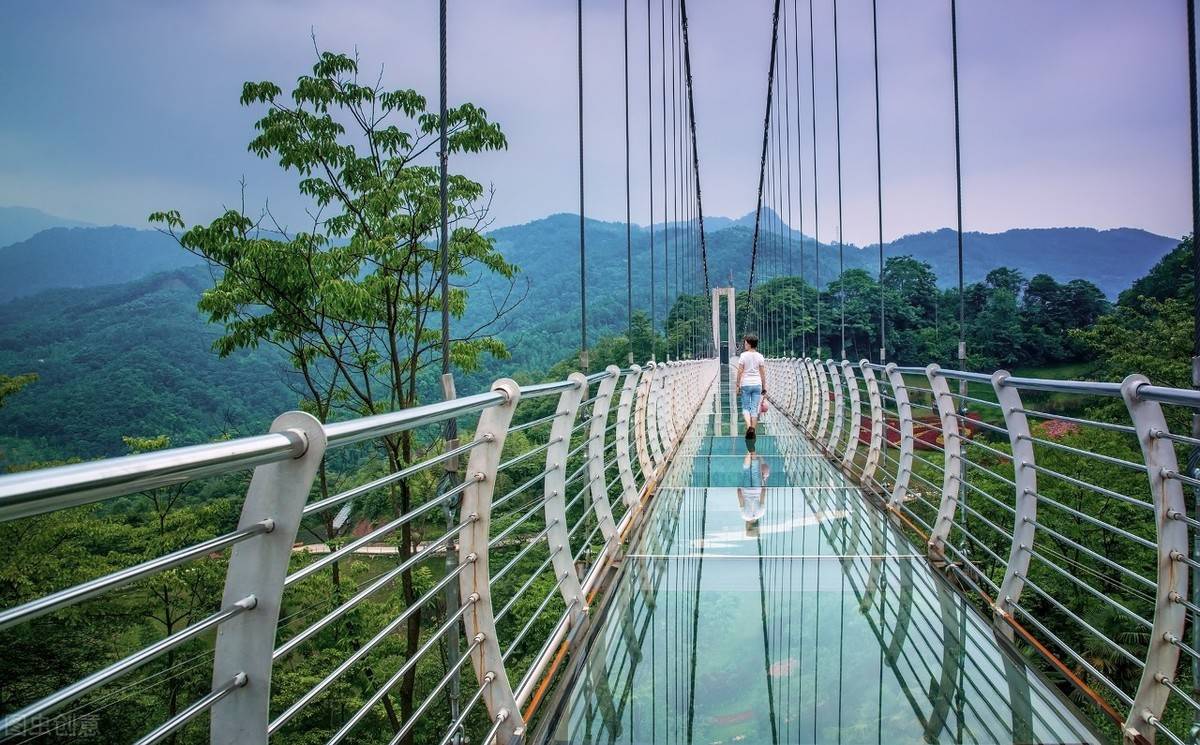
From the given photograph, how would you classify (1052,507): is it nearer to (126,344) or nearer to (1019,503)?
(1019,503)

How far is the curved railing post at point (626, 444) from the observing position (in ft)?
14.1

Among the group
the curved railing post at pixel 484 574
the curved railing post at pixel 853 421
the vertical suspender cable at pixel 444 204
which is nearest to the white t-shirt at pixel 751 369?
the curved railing post at pixel 853 421

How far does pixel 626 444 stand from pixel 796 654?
2.27 meters

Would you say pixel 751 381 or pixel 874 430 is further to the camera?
pixel 751 381

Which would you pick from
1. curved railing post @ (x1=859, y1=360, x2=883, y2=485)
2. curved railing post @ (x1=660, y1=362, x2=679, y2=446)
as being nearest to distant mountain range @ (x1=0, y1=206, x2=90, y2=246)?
curved railing post @ (x1=660, y1=362, x2=679, y2=446)

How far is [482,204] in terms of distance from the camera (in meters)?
9.57

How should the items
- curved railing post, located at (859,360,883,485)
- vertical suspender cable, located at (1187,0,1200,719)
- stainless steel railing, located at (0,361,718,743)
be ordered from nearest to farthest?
stainless steel railing, located at (0,361,718,743)
vertical suspender cable, located at (1187,0,1200,719)
curved railing post, located at (859,360,883,485)

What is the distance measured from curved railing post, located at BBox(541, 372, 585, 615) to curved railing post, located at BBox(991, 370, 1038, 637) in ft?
4.53

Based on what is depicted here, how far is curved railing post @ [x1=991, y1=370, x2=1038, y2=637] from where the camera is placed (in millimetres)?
2443

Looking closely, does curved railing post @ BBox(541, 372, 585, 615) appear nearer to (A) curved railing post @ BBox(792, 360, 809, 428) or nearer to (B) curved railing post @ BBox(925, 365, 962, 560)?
(B) curved railing post @ BBox(925, 365, 962, 560)

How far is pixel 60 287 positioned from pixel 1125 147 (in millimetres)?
24235

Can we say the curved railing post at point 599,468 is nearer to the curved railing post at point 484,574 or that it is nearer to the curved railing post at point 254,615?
the curved railing post at point 484,574

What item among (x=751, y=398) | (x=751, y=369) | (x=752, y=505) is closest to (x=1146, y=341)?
(x=751, y=398)

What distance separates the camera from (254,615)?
906 millimetres
